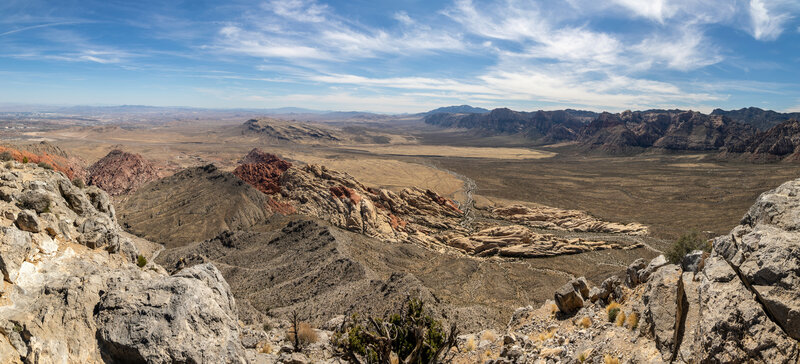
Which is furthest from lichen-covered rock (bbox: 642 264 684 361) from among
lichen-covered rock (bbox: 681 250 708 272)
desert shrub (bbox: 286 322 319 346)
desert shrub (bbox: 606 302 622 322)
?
desert shrub (bbox: 286 322 319 346)

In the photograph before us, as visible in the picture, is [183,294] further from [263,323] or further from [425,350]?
[263,323]

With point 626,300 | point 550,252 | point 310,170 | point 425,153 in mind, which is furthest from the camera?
point 425,153

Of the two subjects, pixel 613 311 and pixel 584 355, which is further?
pixel 613 311

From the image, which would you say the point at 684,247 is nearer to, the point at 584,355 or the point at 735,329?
the point at 584,355

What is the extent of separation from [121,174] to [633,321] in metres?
95.6

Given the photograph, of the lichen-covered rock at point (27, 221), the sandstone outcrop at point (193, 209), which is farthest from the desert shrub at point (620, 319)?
the sandstone outcrop at point (193, 209)

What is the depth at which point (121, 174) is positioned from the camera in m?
78.4

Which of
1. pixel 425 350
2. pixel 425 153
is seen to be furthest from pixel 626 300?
pixel 425 153

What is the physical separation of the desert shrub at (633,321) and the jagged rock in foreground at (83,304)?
12.2 m

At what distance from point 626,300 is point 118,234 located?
66.9 ft

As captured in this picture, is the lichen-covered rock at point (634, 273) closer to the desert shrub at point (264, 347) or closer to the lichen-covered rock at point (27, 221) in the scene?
the desert shrub at point (264, 347)

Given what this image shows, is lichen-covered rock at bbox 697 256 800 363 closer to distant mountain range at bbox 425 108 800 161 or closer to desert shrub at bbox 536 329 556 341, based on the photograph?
desert shrub at bbox 536 329 556 341

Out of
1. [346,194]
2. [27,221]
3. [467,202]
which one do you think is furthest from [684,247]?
[27,221]

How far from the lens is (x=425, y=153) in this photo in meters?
178
